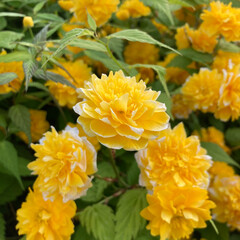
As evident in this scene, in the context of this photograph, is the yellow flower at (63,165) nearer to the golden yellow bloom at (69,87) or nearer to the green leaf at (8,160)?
the green leaf at (8,160)

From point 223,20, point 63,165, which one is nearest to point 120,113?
point 63,165

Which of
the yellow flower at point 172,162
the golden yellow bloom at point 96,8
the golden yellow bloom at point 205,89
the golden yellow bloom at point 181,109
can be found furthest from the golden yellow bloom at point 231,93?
the golden yellow bloom at point 96,8

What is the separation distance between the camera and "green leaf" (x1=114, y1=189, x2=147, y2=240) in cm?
69

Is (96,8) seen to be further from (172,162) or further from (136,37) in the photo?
(172,162)

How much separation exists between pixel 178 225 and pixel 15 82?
22.0 inches

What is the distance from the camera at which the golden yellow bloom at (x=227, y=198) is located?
0.96 m

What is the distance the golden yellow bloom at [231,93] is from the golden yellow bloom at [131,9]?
380 mm

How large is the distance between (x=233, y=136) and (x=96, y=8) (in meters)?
0.64

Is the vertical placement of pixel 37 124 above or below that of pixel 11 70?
below

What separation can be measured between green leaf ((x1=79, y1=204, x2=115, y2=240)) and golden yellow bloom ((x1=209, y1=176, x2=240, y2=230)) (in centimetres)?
41

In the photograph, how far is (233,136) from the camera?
1.11 meters

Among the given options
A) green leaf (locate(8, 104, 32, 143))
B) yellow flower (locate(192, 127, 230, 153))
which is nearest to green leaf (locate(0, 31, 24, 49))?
green leaf (locate(8, 104, 32, 143))

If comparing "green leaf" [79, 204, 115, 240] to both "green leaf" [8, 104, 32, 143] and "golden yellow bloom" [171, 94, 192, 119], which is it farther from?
"golden yellow bloom" [171, 94, 192, 119]

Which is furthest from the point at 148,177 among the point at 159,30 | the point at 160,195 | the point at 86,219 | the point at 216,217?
the point at 159,30
